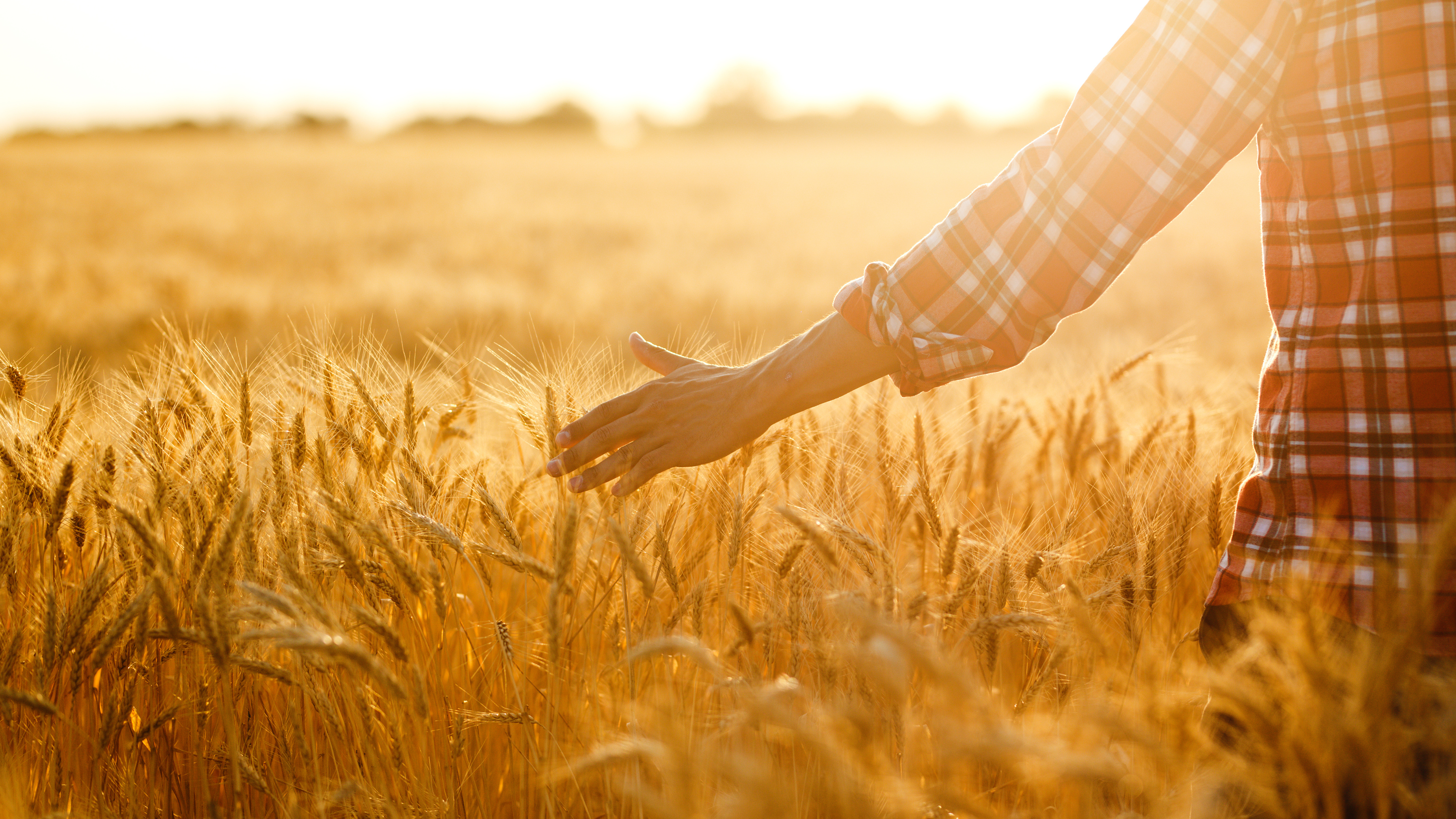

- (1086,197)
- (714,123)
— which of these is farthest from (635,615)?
(714,123)

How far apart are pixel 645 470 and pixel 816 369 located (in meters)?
0.27

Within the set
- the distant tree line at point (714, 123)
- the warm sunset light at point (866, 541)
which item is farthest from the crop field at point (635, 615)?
the distant tree line at point (714, 123)

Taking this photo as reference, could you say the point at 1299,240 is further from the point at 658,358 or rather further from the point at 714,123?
the point at 714,123

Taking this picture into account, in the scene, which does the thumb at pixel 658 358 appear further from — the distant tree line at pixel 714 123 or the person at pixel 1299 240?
the distant tree line at pixel 714 123

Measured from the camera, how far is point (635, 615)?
134 cm

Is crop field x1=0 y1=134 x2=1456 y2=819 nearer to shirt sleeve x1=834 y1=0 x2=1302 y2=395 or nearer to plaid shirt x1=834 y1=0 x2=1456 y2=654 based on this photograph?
plaid shirt x1=834 y1=0 x2=1456 y2=654

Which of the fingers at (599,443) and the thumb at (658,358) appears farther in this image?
the thumb at (658,358)

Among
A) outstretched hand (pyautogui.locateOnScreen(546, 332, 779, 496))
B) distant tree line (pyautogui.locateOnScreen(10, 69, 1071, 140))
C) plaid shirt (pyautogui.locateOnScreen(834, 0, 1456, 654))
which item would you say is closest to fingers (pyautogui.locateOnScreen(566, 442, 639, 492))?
outstretched hand (pyautogui.locateOnScreen(546, 332, 779, 496))

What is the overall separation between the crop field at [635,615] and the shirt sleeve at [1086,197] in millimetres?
303

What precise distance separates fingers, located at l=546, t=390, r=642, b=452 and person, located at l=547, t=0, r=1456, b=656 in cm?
40

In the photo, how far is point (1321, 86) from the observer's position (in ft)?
2.70

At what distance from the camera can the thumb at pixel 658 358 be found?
4.11 ft

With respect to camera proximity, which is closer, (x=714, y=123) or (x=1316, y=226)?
(x=1316, y=226)

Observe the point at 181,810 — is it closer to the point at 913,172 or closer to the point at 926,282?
the point at 926,282
